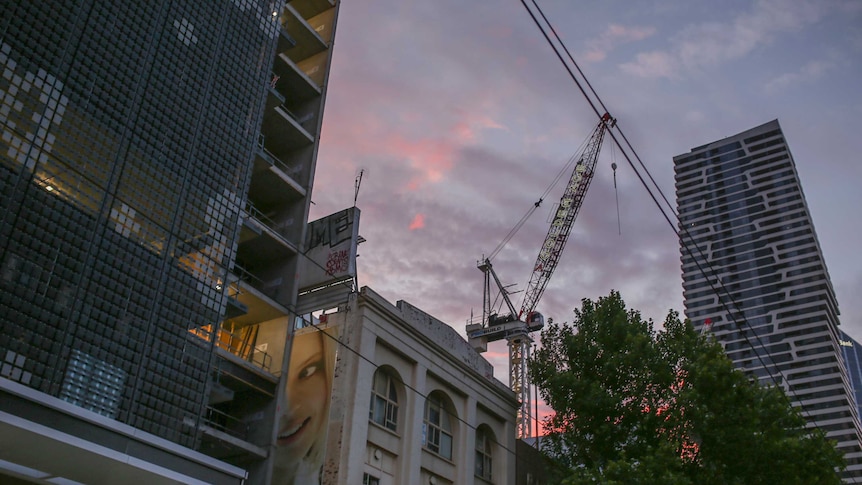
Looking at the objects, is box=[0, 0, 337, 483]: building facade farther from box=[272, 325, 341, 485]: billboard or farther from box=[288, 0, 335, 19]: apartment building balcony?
box=[288, 0, 335, 19]: apartment building balcony

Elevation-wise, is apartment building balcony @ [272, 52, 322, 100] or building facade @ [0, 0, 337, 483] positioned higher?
apartment building balcony @ [272, 52, 322, 100]

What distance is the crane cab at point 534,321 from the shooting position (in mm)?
106750

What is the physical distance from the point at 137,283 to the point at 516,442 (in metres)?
20.9

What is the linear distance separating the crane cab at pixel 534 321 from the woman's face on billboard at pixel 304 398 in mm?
76567

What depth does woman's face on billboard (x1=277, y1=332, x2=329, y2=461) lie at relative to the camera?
29578 millimetres

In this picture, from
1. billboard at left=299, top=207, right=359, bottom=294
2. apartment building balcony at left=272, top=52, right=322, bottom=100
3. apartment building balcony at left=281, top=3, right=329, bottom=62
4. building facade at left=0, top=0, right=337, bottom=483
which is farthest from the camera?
apartment building balcony at left=281, top=3, right=329, bottom=62

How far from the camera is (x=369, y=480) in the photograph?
95.9ft

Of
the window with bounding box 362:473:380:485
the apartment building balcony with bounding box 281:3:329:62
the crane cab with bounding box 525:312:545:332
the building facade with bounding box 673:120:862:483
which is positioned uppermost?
the building facade with bounding box 673:120:862:483

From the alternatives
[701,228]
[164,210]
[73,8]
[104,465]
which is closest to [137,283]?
[164,210]

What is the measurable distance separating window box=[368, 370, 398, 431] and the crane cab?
75833 mm

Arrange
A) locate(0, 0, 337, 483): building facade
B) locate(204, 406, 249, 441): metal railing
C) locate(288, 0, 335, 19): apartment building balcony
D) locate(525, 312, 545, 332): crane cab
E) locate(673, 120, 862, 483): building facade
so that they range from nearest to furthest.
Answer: locate(0, 0, 337, 483): building facade → locate(204, 406, 249, 441): metal railing → locate(288, 0, 335, 19): apartment building balcony → locate(525, 312, 545, 332): crane cab → locate(673, 120, 862, 483): building facade

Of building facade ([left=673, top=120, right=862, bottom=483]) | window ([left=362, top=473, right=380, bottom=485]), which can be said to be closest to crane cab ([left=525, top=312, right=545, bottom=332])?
building facade ([left=673, top=120, right=862, bottom=483])

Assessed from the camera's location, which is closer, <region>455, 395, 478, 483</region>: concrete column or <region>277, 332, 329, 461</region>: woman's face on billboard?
<region>277, 332, 329, 461</region>: woman's face on billboard

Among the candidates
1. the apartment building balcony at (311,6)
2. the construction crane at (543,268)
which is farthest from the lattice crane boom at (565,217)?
the apartment building balcony at (311,6)
